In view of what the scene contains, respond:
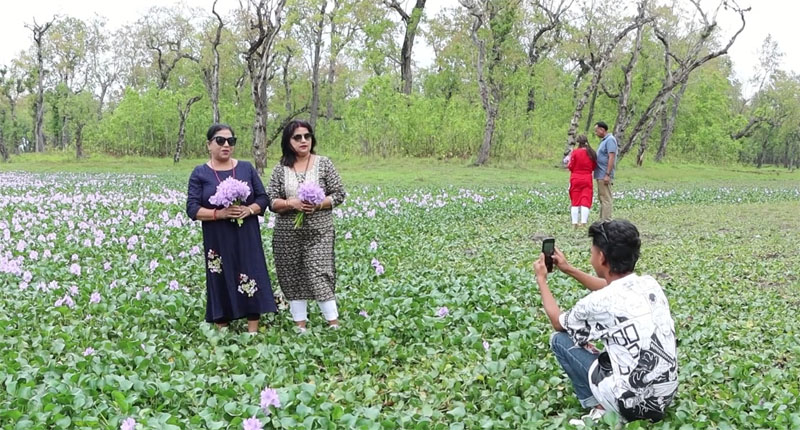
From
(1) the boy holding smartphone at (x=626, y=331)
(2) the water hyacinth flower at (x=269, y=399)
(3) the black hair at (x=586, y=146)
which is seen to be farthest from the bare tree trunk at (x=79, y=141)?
(1) the boy holding smartphone at (x=626, y=331)

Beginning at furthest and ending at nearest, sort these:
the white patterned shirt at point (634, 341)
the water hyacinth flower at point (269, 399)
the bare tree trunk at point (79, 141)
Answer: the bare tree trunk at point (79, 141) → the water hyacinth flower at point (269, 399) → the white patterned shirt at point (634, 341)

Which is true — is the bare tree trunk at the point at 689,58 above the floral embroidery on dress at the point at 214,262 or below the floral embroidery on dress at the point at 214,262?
above

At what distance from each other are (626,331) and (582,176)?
7496mm

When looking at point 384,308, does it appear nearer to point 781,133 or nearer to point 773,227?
point 773,227

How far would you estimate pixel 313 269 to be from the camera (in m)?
4.81

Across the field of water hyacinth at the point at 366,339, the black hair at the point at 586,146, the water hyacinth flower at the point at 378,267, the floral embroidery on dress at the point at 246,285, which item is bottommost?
the field of water hyacinth at the point at 366,339

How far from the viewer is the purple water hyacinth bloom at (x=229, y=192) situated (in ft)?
14.6

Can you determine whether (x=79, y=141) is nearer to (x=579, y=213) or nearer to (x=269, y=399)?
(x=579, y=213)

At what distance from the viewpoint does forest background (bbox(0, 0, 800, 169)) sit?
27.3 metres

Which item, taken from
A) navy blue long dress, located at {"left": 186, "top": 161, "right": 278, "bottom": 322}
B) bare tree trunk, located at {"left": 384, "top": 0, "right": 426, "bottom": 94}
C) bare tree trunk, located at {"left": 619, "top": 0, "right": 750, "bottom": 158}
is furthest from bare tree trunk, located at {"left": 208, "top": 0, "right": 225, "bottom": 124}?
navy blue long dress, located at {"left": 186, "top": 161, "right": 278, "bottom": 322}

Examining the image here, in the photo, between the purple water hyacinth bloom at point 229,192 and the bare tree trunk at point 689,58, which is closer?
the purple water hyacinth bloom at point 229,192

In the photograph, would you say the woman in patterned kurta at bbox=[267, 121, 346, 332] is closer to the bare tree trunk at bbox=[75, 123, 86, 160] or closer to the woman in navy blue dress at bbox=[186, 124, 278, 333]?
the woman in navy blue dress at bbox=[186, 124, 278, 333]

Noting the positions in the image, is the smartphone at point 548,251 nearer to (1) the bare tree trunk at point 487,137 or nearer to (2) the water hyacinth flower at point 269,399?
(2) the water hyacinth flower at point 269,399

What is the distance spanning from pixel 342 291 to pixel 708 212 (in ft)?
33.2
